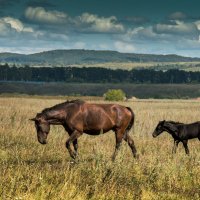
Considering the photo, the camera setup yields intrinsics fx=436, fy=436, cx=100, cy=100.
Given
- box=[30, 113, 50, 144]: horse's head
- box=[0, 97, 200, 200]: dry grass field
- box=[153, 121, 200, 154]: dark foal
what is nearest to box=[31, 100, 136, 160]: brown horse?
box=[30, 113, 50, 144]: horse's head

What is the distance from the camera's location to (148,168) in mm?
11891

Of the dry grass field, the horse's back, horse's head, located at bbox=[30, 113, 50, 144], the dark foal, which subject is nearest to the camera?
the dry grass field

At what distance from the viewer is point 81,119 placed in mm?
14695

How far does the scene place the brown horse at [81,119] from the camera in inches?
570

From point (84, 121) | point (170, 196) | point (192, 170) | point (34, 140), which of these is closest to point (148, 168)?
point (192, 170)

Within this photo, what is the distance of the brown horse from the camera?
1447 centimetres

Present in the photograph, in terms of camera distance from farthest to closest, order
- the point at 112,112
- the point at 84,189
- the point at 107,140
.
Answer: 1. the point at 107,140
2. the point at 112,112
3. the point at 84,189

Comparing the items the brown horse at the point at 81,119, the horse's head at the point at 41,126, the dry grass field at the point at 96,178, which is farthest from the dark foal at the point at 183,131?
the horse's head at the point at 41,126

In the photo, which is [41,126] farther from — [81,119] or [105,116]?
[105,116]

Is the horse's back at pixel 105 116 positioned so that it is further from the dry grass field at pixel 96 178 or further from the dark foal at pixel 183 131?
the dark foal at pixel 183 131

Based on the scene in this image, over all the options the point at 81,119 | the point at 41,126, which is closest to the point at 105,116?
the point at 81,119

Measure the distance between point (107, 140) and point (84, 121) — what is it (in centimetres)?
577

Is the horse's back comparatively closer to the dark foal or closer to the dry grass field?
the dry grass field

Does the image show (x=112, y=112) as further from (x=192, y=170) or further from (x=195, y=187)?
(x=195, y=187)
